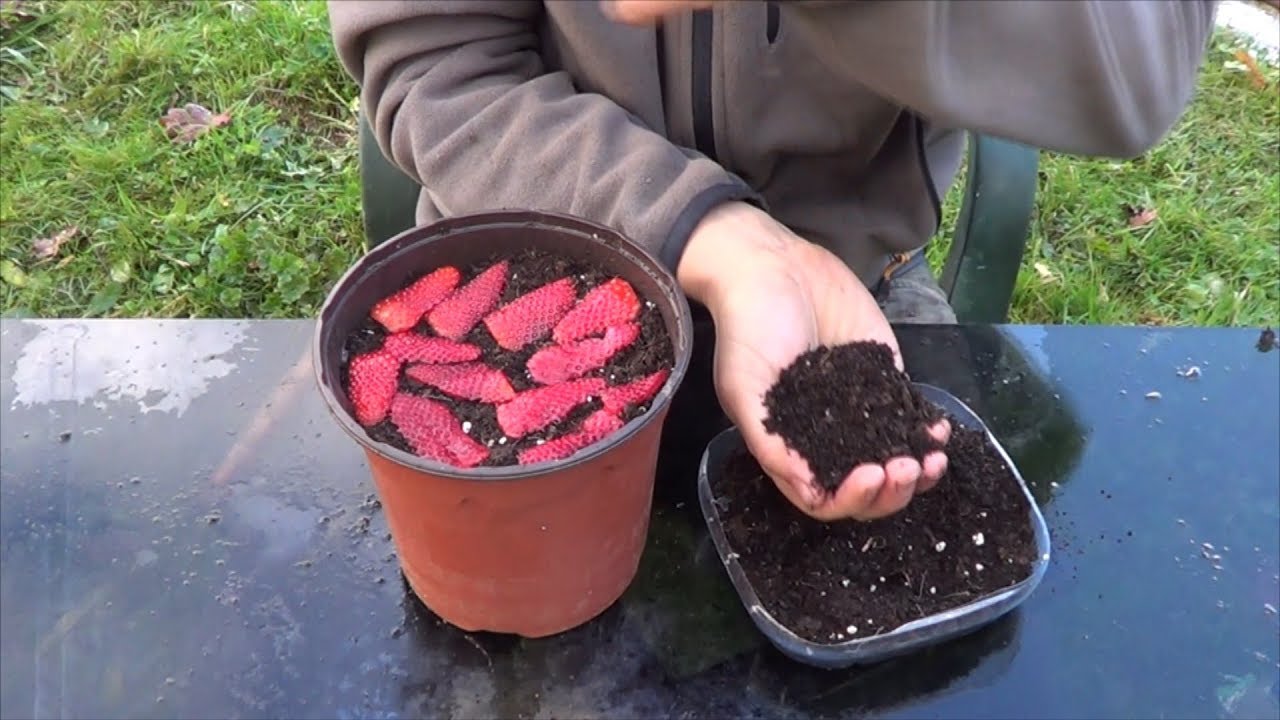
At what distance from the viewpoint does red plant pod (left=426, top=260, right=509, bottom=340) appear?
36.0 inches

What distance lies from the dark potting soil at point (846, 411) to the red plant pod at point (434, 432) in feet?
0.82

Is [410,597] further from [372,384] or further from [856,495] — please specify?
[856,495]

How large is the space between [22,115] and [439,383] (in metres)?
1.75

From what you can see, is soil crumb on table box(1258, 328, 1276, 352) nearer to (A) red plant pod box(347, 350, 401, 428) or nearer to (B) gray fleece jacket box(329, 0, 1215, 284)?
(B) gray fleece jacket box(329, 0, 1215, 284)

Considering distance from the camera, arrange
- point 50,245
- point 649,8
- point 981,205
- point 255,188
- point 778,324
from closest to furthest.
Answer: point 649,8, point 778,324, point 981,205, point 50,245, point 255,188

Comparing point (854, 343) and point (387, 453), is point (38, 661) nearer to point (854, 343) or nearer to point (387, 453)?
point (387, 453)

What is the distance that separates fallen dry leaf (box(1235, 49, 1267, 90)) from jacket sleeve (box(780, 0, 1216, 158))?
1838 mm

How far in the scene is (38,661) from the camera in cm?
93

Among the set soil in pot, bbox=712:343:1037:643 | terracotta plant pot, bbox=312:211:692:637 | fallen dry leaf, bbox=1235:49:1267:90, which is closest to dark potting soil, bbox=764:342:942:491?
soil in pot, bbox=712:343:1037:643

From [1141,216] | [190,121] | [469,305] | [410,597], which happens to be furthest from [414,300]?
[1141,216]

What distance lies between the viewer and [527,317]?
0.92 meters

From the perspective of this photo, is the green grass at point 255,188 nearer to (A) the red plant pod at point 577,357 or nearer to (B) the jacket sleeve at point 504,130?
(B) the jacket sleeve at point 504,130

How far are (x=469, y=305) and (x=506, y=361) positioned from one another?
2.4 inches

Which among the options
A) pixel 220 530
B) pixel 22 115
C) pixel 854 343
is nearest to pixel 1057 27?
pixel 854 343
